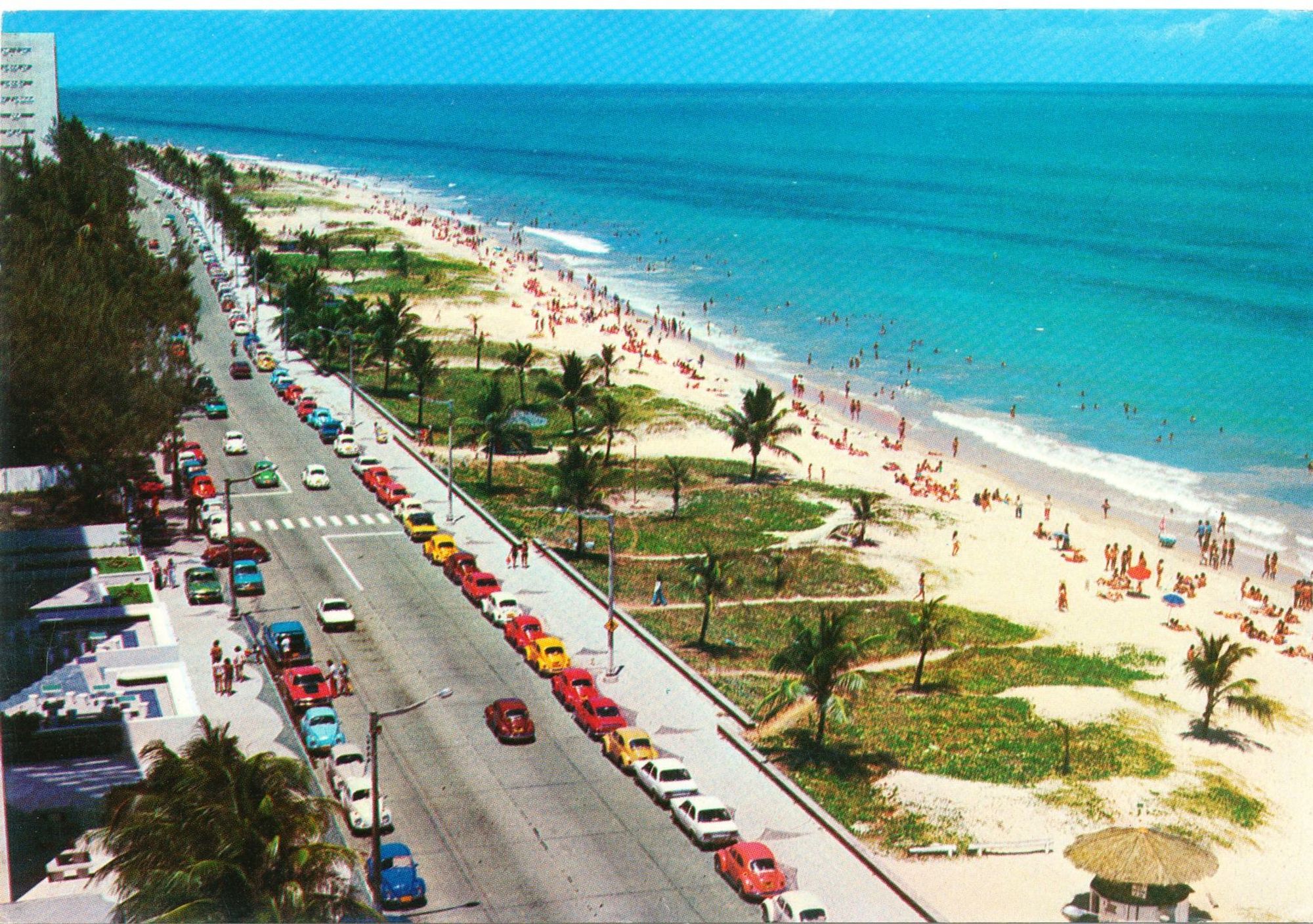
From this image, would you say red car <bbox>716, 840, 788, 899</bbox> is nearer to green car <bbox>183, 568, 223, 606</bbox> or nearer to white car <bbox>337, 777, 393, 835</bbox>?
white car <bbox>337, 777, 393, 835</bbox>

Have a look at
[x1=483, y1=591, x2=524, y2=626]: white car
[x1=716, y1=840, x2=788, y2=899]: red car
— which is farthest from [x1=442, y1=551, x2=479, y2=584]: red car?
[x1=716, y1=840, x2=788, y2=899]: red car

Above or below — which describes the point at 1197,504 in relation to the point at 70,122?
below

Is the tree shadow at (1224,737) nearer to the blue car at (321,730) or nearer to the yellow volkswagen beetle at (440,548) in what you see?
the blue car at (321,730)

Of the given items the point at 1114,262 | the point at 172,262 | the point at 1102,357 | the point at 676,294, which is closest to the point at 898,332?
the point at 1102,357

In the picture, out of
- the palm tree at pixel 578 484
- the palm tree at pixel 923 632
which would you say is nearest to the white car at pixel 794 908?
the palm tree at pixel 923 632

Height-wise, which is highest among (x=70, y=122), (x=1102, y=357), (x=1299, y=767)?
(x=70, y=122)

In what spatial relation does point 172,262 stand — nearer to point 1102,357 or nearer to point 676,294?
point 676,294
